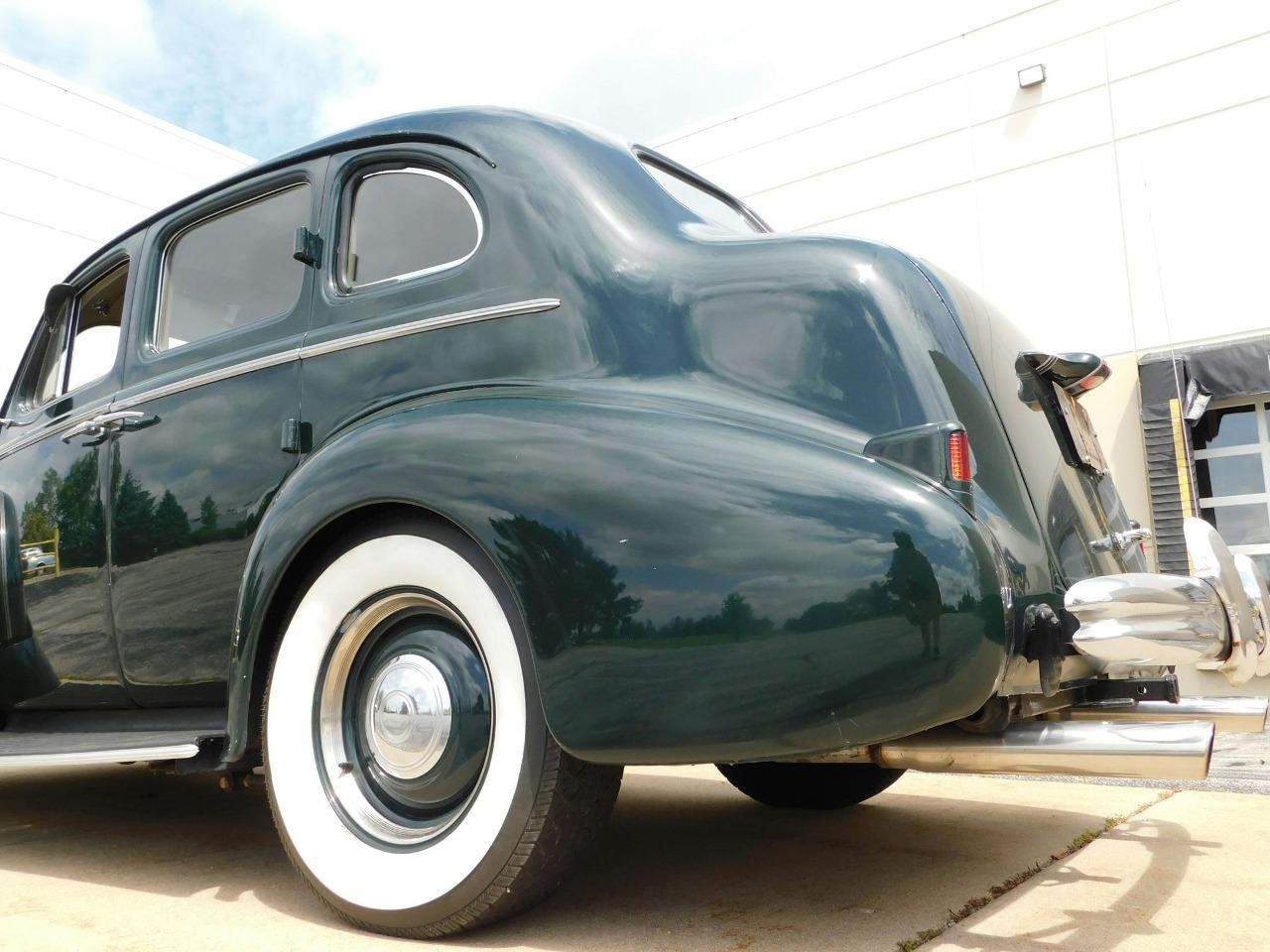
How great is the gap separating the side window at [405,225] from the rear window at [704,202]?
0.47 meters

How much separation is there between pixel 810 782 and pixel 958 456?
193 centimetres

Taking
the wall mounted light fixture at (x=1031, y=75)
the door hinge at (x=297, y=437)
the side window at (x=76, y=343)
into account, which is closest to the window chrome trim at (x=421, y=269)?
the door hinge at (x=297, y=437)

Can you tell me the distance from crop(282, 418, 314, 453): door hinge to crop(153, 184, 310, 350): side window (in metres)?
0.40

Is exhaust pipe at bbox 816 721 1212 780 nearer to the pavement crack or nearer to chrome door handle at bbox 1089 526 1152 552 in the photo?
the pavement crack

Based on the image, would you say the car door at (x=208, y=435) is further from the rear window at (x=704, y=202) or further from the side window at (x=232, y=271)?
the rear window at (x=704, y=202)

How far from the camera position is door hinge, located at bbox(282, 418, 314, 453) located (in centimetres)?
249

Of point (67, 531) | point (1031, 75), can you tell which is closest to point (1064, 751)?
point (67, 531)

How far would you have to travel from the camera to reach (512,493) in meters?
1.96

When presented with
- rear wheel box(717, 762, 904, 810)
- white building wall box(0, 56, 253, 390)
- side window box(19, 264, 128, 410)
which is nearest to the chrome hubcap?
rear wheel box(717, 762, 904, 810)

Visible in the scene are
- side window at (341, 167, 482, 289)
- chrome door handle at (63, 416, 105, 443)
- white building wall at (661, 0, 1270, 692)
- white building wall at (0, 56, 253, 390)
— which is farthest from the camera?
white building wall at (0, 56, 253, 390)

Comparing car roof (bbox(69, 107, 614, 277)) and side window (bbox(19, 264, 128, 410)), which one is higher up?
car roof (bbox(69, 107, 614, 277))

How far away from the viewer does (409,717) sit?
2.10 meters

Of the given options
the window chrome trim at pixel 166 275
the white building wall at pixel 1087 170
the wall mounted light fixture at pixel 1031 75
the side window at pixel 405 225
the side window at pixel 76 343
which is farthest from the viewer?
the wall mounted light fixture at pixel 1031 75

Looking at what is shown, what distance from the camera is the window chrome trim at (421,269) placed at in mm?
2434
